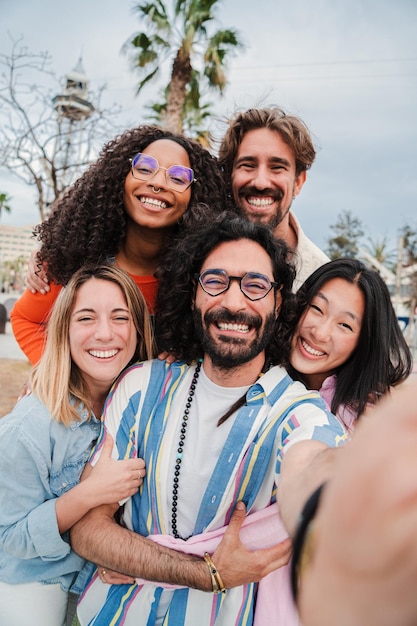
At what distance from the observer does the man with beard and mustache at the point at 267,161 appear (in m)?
3.95

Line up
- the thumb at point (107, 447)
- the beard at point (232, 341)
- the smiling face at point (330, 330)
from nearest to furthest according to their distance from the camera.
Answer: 1. the thumb at point (107, 447)
2. the beard at point (232, 341)
3. the smiling face at point (330, 330)

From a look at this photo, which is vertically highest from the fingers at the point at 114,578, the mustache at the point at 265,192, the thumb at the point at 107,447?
the mustache at the point at 265,192

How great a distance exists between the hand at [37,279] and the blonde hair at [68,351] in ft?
1.71

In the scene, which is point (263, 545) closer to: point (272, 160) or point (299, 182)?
point (272, 160)

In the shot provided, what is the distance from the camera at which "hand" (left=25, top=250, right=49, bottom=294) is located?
11.1 ft

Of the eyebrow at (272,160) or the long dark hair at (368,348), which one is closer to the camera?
the long dark hair at (368,348)

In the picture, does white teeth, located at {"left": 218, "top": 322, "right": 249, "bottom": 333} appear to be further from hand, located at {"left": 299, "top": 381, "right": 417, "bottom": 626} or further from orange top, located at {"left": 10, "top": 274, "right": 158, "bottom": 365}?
hand, located at {"left": 299, "top": 381, "right": 417, "bottom": 626}

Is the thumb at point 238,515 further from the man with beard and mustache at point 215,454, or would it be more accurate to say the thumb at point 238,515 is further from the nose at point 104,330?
the nose at point 104,330

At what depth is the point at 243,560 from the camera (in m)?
2.08

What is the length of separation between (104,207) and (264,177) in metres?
1.36

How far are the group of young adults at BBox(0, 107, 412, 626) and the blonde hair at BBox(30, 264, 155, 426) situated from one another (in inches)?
0.4

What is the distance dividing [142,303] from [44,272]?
887mm

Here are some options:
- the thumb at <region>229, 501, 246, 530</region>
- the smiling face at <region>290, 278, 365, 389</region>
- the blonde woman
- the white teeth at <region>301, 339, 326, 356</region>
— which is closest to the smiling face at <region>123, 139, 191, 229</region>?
the blonde woman

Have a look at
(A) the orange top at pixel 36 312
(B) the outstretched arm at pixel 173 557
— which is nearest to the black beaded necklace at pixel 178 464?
(B) the outstretched arm at pixel 173 557
